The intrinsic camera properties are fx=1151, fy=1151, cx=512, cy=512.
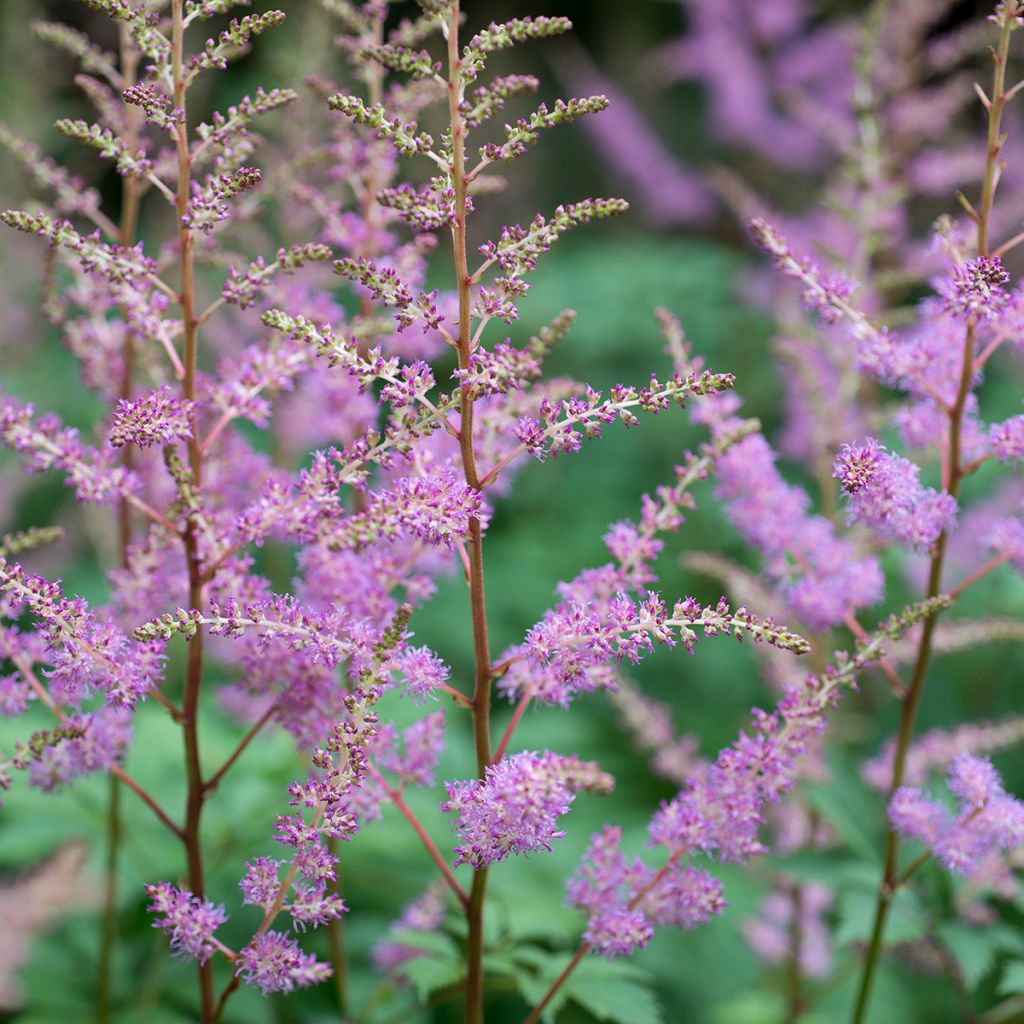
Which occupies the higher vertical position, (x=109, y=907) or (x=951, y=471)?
(x=951, y=471)

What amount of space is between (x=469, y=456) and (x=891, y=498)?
64 centimetres

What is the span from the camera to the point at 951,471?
195cm

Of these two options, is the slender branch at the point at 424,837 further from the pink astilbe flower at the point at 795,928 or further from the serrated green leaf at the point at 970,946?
the pink astilbe flower at the point at 795,928

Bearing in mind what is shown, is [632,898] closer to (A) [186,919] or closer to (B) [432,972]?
(B) [432,972]

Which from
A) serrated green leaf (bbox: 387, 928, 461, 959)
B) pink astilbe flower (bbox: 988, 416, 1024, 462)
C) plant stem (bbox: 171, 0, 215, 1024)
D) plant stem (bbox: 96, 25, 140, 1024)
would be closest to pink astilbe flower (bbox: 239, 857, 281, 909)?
plant stem (bbox: 171, 0, 215, 1024)

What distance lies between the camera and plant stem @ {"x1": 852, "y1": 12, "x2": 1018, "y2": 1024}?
1783 mm

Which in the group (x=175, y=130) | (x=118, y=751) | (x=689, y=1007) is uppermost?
(x=175, y=130)

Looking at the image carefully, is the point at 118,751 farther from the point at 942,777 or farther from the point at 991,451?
the point at 942,777

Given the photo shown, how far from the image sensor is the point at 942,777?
2.83m

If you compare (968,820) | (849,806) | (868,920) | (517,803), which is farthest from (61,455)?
(849,806)

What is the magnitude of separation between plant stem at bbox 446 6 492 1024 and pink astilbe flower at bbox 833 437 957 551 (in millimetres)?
539

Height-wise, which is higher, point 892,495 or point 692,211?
point 692,211

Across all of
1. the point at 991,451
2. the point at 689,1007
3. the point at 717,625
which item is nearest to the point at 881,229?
the point at 991,451

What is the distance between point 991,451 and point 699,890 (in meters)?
0.84
